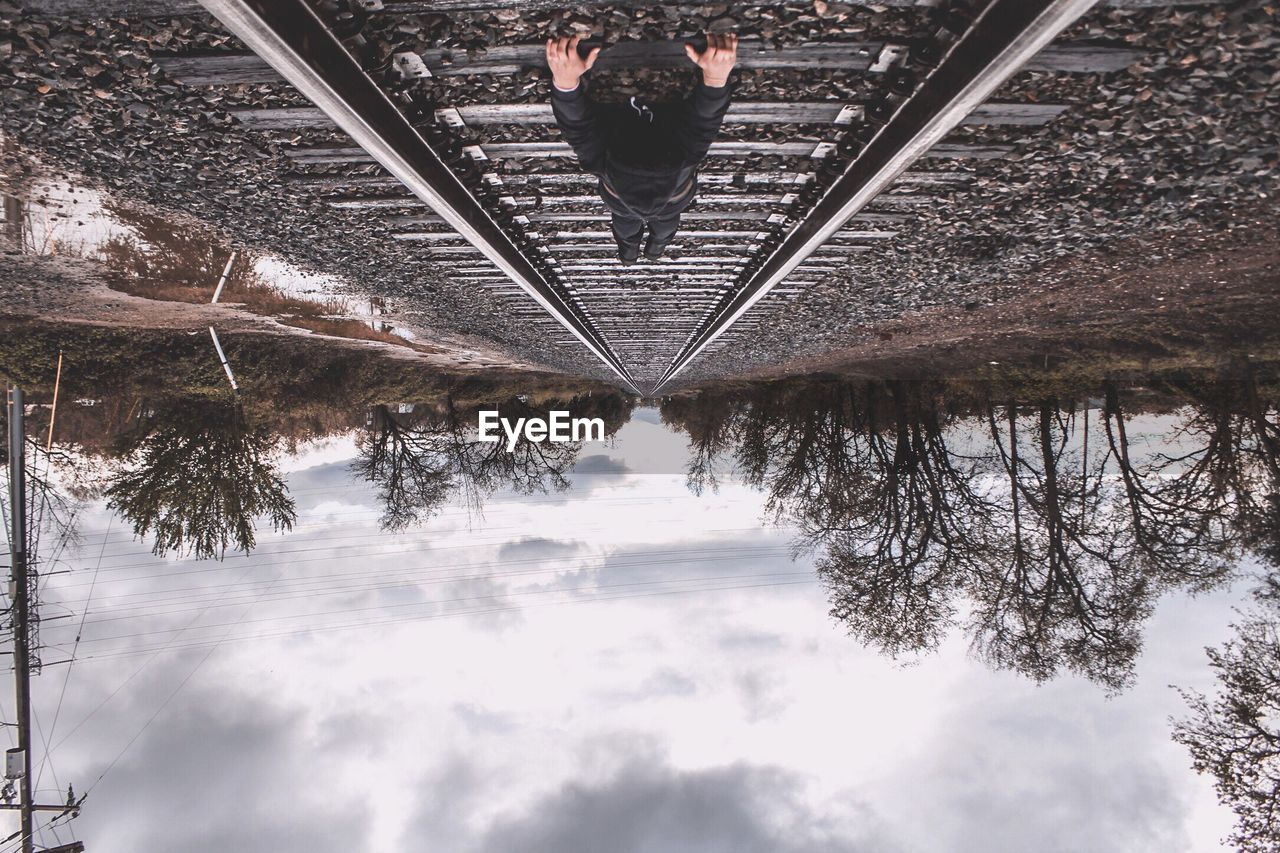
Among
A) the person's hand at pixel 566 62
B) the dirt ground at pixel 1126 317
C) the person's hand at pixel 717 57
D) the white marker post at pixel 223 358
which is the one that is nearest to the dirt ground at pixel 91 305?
the white marker post at pixel 223 358

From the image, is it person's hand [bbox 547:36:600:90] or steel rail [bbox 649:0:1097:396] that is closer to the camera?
steel rail [bbox 649:0:1097:396]

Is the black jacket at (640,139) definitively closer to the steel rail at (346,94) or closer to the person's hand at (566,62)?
the person's hand at (566,62)

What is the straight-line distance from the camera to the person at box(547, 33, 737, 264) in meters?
2.66

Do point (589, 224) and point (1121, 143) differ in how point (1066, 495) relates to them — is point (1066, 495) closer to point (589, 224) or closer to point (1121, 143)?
point (1121, 143)

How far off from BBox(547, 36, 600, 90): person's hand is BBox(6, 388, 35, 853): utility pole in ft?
32.0

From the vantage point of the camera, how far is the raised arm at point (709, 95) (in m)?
2.57

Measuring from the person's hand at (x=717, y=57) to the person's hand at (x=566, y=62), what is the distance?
22.9 inches

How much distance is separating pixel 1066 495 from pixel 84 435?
23553 millimetres

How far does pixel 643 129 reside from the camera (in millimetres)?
3170

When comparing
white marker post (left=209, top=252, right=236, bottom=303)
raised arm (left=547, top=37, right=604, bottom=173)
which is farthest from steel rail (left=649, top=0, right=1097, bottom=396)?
white marker post (left=209, top=252, right=236, bottom=303)

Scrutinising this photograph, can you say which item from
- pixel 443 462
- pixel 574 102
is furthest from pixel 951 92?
pixel 443 462

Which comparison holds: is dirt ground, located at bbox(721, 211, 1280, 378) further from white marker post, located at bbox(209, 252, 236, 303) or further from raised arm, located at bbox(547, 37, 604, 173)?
white marker post, located at bbox(209, 252, 236, 303)

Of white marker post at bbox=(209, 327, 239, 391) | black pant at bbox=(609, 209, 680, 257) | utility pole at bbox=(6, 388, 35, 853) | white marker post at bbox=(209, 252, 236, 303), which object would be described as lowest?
utility pole at bbox=(6, 388, 35, 853)

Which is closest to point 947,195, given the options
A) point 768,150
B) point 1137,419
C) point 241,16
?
point 768,150
